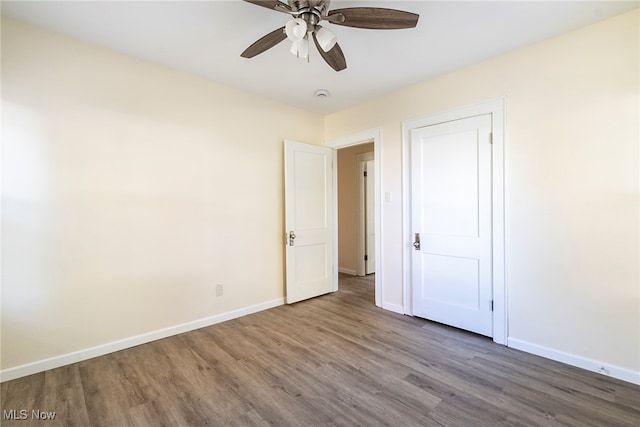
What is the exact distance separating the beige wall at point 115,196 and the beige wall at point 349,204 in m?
2.15

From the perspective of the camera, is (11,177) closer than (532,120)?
Yes

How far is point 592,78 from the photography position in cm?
208

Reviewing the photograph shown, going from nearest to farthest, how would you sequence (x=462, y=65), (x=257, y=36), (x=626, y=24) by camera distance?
(x=626, y=24) → (x=257, y=36) → (x=462, y=65)

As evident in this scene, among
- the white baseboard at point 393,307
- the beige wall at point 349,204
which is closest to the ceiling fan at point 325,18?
the white baseboard at point 393,307

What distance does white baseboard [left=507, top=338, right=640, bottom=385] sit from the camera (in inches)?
77.3

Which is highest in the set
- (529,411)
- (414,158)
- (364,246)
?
(414,158)

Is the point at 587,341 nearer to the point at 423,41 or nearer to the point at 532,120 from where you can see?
the point at 532,120

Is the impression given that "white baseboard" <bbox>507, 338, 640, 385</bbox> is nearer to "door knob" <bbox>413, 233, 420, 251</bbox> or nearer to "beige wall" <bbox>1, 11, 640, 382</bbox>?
"beige wall" <bbox>1, 11, 640, 382</bbox>

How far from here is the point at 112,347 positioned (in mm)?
2420

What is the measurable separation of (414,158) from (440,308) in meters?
1.62

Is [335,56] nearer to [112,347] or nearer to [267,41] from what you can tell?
[267,41]

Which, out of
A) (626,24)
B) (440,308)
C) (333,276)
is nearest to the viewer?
(626,24)

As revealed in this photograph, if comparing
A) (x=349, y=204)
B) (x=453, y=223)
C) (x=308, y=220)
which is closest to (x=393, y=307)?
(x=453, y=223)

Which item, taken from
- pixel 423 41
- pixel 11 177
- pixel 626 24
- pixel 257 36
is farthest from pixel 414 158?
pixel 11 177
